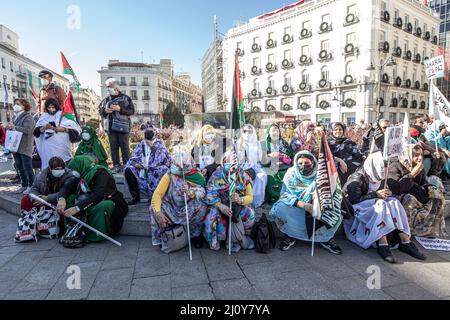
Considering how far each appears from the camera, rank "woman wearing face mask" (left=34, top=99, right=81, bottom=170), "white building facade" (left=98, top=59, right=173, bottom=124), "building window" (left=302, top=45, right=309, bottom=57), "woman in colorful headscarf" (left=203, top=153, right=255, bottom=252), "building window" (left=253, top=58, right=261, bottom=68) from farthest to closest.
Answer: "white building facade" (left=98, top=59, right=173, bottom=124)
"building window" (left=253, top=58, right=261, bottom=68)
"building window" (left=302, top=45, right=309, bottom=57)
"woman wearing face mask" (left=34, top=99, right=81, bottom=170)
"woman in colorful headscarf" (left=203, top=153, right=255, bottom=252)

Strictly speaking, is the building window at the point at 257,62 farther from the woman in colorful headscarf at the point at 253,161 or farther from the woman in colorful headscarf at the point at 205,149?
the woman in colorful headscarf at the point at 205,149

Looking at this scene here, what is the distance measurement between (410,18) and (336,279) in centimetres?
4371

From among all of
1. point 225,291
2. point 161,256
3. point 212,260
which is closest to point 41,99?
point 161,256

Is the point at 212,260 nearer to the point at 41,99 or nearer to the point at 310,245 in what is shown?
the point at 310,245

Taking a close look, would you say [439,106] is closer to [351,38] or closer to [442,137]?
[442,137]

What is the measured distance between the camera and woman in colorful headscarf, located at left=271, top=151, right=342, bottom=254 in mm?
3596

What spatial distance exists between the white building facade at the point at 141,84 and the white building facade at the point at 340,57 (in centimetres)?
2768

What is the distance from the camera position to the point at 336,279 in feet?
9.40

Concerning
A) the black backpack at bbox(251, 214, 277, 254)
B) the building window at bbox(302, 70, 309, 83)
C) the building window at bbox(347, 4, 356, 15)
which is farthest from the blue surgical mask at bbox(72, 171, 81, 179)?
the building window at bbox(302, 70, 309, 83)

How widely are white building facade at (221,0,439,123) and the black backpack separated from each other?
3056 centimetres

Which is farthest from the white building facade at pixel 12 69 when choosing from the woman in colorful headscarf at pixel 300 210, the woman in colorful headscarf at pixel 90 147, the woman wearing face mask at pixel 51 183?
the woman in colorful headscarf at pixel 300 210

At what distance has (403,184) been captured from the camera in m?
3.81

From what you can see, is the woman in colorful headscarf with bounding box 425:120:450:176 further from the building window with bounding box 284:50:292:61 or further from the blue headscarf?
the building window with bounding box 284:50:292:61

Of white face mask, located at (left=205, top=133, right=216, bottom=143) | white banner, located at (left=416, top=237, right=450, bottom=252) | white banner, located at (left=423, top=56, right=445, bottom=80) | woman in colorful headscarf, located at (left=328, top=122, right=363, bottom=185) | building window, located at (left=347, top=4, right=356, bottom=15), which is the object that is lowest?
white banner, located at (left=416, top=237, right=450, bottom=252)
